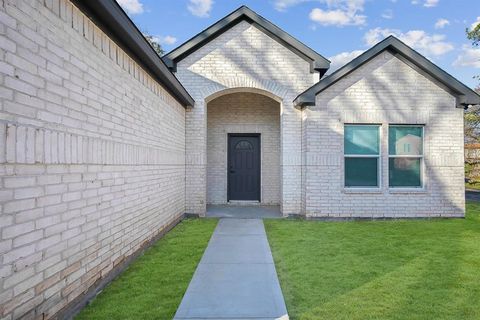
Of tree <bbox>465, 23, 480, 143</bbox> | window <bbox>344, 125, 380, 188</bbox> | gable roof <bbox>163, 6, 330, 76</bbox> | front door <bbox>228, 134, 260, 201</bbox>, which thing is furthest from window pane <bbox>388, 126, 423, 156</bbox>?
tree <bbox>465, 23, 480, 143</bbox>

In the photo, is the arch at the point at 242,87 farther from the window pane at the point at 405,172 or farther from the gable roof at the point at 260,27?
the window pane at the point at 405,172

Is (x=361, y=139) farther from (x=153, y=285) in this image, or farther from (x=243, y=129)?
(x=153, y=285)

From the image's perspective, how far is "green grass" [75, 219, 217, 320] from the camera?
3364 millimetres

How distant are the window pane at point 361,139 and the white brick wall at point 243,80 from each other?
1.37 meters

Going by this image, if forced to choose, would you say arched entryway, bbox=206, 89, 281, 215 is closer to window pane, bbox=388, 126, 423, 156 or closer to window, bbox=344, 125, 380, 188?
window, bbox=344, 125, 380, 188

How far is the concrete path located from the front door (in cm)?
520

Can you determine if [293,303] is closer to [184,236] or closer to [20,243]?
[20,243]

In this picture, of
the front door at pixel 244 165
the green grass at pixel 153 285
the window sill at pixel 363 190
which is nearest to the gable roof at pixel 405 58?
the window sill at pixel 363 190

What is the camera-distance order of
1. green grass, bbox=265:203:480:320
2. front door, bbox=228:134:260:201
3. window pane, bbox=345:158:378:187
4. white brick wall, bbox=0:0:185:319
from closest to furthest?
white brick wall, bbox=0:0:185:319 < green grass, bbox=265:203:480:320 < window pane, bbox=345:158:378:187 < front door, bbox=228:134:260:201

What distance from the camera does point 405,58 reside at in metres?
8.77

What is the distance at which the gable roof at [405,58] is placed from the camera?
336 inches

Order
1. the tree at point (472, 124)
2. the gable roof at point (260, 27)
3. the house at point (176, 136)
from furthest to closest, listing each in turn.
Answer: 1. the tree at point (472, 124)
2. the gable roof at point (260, 27)
3. the house at point (176, 136)

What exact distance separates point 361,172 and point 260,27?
5.05 meters

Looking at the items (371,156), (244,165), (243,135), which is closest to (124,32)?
(371,156)
